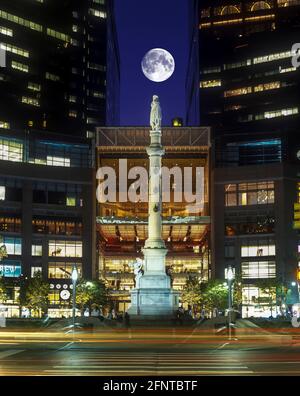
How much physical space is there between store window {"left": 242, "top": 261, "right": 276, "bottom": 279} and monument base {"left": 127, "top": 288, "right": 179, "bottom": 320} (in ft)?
194

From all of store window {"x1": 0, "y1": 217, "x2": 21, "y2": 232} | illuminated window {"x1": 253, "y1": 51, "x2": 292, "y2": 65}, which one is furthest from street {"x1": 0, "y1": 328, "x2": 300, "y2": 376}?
illuminated window {"x1": 253, "y1": 51, "x2": 292, "y2": 65}

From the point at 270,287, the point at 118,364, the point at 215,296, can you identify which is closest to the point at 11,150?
the point at 215,296

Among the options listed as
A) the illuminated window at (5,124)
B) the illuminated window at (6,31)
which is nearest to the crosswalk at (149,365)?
the illuminated window at (5,124)

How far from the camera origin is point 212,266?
135 metres

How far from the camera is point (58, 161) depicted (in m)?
142

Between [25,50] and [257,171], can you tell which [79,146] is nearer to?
[257,171]

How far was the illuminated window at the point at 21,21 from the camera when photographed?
18625 centimetres

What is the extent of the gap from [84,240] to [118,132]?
21.6 metres

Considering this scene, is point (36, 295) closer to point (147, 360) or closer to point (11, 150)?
point (11, 150)

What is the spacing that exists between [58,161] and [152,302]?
7035cm

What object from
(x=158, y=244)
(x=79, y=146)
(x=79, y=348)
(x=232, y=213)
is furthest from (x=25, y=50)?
(x=79, y=348)

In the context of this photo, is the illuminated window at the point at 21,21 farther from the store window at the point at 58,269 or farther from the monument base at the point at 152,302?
the monument base at the point at 152,302

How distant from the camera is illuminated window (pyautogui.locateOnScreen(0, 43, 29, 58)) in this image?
186475 millimetres

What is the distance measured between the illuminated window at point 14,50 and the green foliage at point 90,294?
292ft
